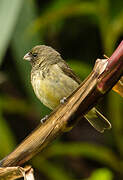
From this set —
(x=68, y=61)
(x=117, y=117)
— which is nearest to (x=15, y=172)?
(x=117, y=117)

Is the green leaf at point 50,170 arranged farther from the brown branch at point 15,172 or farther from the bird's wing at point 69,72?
the brown branch at point 15,172

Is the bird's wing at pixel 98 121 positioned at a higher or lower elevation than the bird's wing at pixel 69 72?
lower

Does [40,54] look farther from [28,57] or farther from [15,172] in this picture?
[15,172]

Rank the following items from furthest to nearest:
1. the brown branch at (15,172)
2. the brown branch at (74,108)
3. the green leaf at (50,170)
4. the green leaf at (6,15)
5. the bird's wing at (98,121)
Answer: the green leaf at (50,170) < the bird's wing at (98,121) < the green leaf at (6,15) < the brown branch at (15,172) < the brown branch at (74,108)

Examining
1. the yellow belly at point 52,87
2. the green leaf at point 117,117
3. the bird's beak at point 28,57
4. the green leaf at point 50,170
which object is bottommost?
the green leaf at point 50,170

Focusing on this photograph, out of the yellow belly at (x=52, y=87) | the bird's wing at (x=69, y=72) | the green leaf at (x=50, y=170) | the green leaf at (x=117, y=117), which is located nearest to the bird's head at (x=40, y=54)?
the bird's wing at (x=69, y=72)

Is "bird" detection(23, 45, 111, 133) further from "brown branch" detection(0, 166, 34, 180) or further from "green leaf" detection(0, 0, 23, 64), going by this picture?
"brown branch" detection(0, 166, 34, 180)

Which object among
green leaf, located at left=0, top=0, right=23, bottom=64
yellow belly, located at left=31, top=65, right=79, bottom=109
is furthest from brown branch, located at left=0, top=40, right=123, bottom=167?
yellow belly, located at left=31, top=65, right=79, bottom=109
